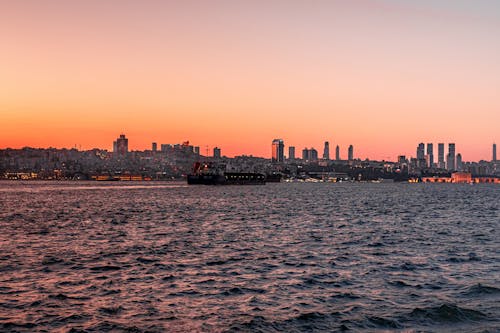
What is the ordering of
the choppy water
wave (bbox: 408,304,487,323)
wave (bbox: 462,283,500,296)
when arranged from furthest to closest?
wave (bbox: 462,283,500,296)
wave (bbox: 408,304,487,323)
the choppy water

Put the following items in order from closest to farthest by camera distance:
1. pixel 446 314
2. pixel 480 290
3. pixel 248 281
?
pixel 446 314
pixel 480 290
pixel 248 281

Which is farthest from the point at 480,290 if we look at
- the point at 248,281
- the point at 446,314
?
the point at 248,281

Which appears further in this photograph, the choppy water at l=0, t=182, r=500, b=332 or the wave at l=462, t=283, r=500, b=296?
the wave at l=462, t=283, r=500, b=296

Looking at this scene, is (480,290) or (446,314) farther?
(480,290)

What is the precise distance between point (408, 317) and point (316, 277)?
8.22 meters

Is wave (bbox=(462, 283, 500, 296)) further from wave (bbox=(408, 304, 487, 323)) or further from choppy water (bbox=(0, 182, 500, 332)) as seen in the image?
wave (bbox=(408, 304, 487, 323))

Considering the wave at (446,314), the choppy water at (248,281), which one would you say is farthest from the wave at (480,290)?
the wave at (446,314)

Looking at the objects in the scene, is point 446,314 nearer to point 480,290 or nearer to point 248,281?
point 480,290

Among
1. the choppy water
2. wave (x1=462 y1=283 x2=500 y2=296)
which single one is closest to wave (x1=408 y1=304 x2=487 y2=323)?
the choppy water

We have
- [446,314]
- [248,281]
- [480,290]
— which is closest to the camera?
[446,314]

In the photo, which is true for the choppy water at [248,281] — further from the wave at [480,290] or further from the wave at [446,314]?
the wave at [480,290]

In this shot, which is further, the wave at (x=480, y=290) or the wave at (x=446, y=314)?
the wave at (x=480, y=290)

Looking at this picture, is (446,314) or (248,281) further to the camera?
(248,281)

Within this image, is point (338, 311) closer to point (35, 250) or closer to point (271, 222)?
point (35, 250)
